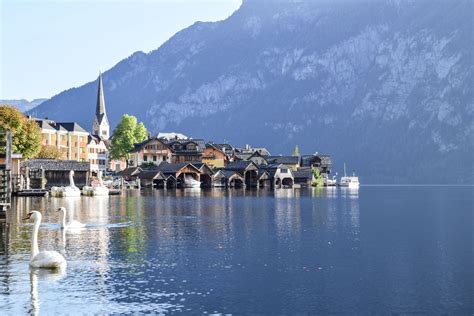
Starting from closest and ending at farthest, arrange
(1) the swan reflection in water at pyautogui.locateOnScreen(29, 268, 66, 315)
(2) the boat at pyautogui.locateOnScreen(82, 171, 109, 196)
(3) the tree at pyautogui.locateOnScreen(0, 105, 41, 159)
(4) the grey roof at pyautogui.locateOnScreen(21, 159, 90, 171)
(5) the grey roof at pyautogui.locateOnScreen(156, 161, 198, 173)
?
(1) the swan reflection in water at pyautogui.locateOnScreen(29, 268, 66, 315)
(3) the tree at pyautogui.locateOnScreen(0, 105, 41, 159)
(2) the boat at pyautogui.locateOnScreen(82, 171, 109, 196)
(4) the grey roof at pyautogui.locateOnScreen(21, 159, 90, 171)
(5) the grey roof at pyautogui.locateOnScreen(156, 161, 198, 173)

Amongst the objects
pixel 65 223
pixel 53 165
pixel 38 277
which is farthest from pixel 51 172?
pixel 38 277

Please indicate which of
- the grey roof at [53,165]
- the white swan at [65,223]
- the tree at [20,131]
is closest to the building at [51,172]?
the grey roof at [53,165]

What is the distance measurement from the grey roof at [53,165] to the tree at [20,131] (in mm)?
3392

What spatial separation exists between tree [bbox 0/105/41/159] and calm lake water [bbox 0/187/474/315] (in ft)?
177

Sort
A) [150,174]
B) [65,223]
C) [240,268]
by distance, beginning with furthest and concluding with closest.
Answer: [150,174]
[65,223]
[240,268]

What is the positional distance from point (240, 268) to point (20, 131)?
9091 cm

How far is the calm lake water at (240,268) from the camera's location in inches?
1281

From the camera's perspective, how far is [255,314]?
30.8 meters

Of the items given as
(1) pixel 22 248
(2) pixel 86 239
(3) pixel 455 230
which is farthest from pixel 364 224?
(1) pixel 22 248

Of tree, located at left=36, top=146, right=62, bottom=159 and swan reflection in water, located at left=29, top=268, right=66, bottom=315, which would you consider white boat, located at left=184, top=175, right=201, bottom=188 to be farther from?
swan reflection in water, located at left=29, top=268, right=66, bottom=315

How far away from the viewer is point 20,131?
124 meters

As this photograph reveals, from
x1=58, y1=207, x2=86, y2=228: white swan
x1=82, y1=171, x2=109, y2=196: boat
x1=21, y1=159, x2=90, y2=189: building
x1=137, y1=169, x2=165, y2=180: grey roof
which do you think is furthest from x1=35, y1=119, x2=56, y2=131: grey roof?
x1=58, y1=207, x2=86, y2=228: white swan

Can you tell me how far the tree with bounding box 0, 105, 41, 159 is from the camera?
12175cm

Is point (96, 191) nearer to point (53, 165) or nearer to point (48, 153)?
point (53, 165)
